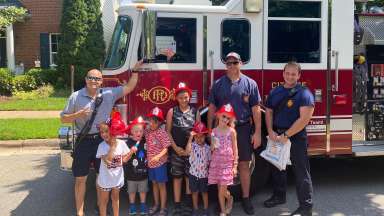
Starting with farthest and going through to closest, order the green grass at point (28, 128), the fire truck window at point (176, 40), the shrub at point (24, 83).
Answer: the shrub at point (24, 83), the green grass at point (28, 128), the fire truck window at point (176, 40)

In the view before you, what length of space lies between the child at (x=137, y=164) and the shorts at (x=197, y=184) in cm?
51

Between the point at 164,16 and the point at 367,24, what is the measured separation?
321 cm

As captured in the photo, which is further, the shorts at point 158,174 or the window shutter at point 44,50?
the window shutter at point 44,50

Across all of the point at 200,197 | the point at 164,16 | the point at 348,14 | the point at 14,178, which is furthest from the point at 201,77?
the point at 14,178

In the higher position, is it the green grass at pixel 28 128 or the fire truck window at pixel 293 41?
the fire truck window at pixel 293 41

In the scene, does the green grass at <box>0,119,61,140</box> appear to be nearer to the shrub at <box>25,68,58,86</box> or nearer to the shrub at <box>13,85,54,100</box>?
the shrub at <box>13,85,54,100</box>

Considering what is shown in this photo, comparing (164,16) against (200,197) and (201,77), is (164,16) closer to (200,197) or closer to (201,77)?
(201,77)

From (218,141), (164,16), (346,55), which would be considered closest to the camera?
(218,141)

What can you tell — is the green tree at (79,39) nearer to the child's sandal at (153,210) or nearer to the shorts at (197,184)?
the child's sandal at (153,210)

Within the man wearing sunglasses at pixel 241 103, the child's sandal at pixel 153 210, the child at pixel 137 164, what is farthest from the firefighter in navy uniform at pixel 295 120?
the child's sandal at pixel 153 210

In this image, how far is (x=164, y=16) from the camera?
228 inches

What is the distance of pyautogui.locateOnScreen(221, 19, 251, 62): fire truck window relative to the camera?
5.97 m

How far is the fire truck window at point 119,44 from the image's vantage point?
5906 millimetres

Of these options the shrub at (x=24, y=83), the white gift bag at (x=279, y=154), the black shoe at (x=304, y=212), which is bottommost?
the black shoe at (x=304, y=212)
